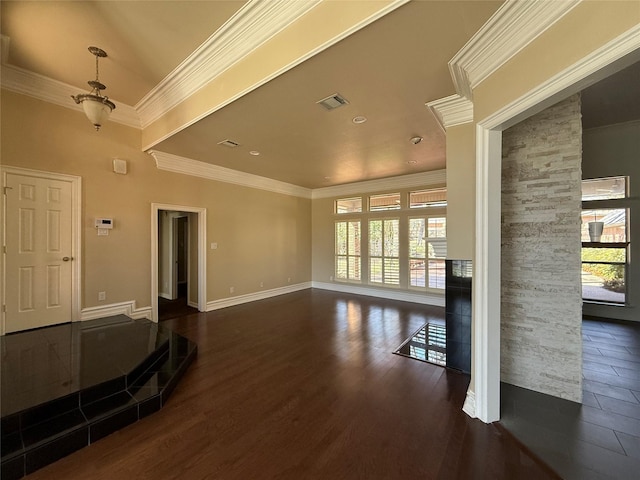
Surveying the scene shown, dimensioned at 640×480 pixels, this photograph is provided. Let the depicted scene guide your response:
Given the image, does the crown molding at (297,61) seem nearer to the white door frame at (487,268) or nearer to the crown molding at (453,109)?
the white door frame at (487,268)

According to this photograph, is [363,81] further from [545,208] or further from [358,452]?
[358,452]

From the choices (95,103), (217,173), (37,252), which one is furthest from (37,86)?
(217,173)

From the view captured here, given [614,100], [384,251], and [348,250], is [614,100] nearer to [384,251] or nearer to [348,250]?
[384,251]

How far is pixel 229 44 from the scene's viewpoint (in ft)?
7.98

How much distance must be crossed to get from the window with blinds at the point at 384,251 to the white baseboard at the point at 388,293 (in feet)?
0.81

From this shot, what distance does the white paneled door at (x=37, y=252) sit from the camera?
313 cm

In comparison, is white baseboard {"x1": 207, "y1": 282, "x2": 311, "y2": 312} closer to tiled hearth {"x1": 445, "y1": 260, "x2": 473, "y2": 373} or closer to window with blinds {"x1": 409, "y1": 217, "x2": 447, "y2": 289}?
window with blinds {"x1": 409, "y1": 217, "x2": 447, "y2": 289}

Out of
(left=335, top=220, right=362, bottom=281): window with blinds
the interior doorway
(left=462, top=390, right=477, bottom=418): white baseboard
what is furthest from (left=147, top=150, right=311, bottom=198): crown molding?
(left=462, top=390, right=477, bottom=418): white baseboard

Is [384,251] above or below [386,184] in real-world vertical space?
below

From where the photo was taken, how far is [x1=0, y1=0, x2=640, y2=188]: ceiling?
187 cm

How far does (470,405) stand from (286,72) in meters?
3.15

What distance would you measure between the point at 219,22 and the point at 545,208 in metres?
3.33

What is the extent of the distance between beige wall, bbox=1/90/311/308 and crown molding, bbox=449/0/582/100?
4535 millimetres

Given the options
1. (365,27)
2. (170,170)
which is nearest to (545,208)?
(365,27)
